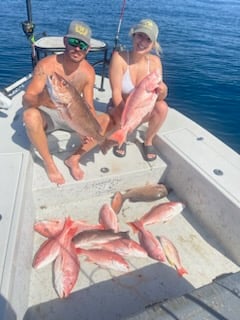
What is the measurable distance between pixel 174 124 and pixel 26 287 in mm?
2530

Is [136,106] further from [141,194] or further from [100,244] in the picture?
[100,244]

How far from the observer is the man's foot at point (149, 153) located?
11.4ft

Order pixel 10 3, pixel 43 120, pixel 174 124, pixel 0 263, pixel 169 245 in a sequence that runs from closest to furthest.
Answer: pixel 0 263 < pixel 169 245 < pixel 43 120 < pixel 174 124 < pixel 10 3

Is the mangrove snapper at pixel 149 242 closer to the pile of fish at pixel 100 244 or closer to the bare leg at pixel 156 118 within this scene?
the pile of fish at pixel 100 244

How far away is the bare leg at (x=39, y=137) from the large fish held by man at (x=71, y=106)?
28 cm

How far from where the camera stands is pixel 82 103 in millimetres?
2709

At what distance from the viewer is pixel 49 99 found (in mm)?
3002

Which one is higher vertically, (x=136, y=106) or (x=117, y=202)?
(x=136, y=106)

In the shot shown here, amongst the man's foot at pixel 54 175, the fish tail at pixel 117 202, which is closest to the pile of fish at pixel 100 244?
the fish tail at pixel 117 202

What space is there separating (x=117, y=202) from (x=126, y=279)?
2.88ft

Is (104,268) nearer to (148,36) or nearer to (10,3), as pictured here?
(148,36)

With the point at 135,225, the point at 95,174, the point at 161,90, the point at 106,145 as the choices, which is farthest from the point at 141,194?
the point at 161,90

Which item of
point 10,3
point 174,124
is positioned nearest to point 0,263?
point 174,124

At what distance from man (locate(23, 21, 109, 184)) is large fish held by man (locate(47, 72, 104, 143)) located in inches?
9.8
